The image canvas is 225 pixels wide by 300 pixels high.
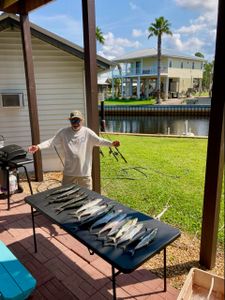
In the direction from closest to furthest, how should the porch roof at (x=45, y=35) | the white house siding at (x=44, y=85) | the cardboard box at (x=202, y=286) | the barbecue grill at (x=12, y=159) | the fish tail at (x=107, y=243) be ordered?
the fish tail at (x=107, y=243), the cardboard box at (x=202, y=286), the barbecue grill at (x=12, y=159), the porch roof at (x=45, y=35), the white house siding at (x=44, y=85)

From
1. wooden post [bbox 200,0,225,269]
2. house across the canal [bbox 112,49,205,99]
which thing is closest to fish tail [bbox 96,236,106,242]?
wooden post [bbox 200,0,225,269]

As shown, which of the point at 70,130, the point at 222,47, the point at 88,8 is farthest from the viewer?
the point at 70,130

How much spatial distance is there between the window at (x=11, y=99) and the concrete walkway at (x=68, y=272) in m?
3.03

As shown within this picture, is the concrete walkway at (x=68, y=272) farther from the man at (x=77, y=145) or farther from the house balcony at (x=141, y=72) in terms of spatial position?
the house balcony at (x=141, y=72)

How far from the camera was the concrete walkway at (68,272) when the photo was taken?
2266mm

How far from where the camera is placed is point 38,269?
8.50 ft

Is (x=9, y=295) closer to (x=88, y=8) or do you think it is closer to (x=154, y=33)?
(x=88, y=8)

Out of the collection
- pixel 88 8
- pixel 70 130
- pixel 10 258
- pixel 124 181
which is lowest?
pixel 124 181

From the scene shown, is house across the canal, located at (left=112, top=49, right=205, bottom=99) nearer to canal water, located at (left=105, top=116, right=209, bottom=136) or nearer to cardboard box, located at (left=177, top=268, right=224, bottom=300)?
canal water, located at (left=105, top=116, right=209, bottom=136)

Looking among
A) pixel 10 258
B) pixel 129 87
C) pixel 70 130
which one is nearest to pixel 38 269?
pixel 10 258

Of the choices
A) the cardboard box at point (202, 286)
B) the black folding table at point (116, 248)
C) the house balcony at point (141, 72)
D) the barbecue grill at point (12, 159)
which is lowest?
the cardboard box at point (202, 286)

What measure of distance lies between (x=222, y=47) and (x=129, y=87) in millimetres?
38607

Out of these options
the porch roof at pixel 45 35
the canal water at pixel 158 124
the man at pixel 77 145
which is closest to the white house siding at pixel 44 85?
the porch roof at pixel 45 35

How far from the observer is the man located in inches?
128
